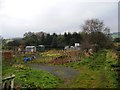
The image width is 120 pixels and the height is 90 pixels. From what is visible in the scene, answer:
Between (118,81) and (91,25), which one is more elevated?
(91,25)

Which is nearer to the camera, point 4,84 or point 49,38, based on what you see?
point 4,84

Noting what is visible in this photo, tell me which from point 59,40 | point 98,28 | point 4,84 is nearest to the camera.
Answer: point 4,84

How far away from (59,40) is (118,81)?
159 ft

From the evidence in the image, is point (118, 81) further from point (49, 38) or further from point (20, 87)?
point (49, 38)

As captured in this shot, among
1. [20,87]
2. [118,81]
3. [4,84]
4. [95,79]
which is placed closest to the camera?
[4,84]

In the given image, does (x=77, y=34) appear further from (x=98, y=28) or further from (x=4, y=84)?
(x=4, y=84)

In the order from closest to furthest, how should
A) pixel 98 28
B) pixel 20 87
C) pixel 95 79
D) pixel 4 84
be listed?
pixel 4 84, pixel 20 87, pixel 95 79, pixel 98 28

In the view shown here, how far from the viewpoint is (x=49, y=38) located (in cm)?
6456

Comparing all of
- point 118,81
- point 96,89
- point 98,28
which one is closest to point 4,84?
point 96,89

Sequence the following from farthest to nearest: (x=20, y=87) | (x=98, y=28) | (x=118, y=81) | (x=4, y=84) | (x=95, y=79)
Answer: (x=98, y=28) < (x=95, y=79) < (x=118, y=81) < (x=20, y=87) < (x=4, y=84)

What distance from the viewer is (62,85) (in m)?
15.4

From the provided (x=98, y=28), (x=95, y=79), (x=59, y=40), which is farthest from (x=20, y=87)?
(x=59, y=40)

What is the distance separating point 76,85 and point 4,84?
5.44 metres

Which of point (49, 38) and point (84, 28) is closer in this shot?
point (84, 28)
